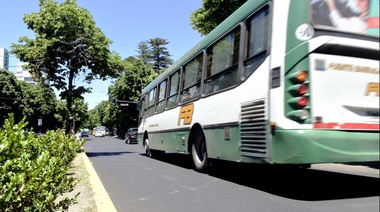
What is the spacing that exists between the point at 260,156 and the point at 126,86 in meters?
44.7

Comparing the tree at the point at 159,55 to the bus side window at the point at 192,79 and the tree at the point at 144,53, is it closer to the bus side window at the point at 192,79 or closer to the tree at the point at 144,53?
the tree at the point at 144,53

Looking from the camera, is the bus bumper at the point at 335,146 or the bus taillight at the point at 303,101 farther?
the bus taillight at the point at 303,101

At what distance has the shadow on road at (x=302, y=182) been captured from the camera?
505 centimetres

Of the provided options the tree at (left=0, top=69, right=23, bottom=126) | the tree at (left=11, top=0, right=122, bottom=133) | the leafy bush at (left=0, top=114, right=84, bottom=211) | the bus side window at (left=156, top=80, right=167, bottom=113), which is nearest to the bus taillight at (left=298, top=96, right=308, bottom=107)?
the leafy bush at (left=0, top=114, right=84, bottom=211)

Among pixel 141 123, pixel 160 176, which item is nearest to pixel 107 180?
pixel 160 176

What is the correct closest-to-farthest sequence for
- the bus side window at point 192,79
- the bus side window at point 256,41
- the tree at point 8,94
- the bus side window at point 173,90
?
the bus side window at point 256,41
the bus side window at point 192,79
the bus side window at point 173,90
the tree at point 8,94

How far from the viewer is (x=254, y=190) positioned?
6.09 m

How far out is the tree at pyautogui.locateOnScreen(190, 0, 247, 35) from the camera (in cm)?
1714

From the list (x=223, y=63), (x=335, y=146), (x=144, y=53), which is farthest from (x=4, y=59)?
(x=335, y=146)

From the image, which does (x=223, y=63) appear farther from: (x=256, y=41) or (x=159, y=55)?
(x=159, y=55)

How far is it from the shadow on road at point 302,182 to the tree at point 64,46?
883cm

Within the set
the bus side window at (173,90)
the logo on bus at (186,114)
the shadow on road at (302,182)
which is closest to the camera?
the shadow on road at (302,182)

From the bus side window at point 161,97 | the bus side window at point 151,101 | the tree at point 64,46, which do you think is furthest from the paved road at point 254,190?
the tree at point 64,46

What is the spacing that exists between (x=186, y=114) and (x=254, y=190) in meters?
3.44
